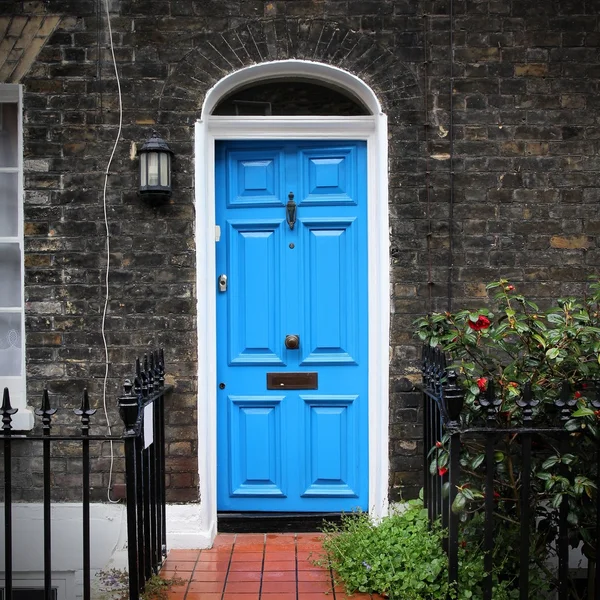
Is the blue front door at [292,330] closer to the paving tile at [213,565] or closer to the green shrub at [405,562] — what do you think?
the paving tile at [213,565]

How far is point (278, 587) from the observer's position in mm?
4004

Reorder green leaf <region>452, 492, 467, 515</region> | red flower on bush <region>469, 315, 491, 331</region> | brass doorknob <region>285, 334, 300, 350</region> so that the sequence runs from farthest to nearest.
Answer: brass doorknob <region>285, 334, 300, 350</region>
red flower on bush <region>469, 315, 491, 331</region>
green leaf <region>452, 492, 467, 515</region>

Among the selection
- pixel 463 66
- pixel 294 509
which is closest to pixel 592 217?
pixel 463 66

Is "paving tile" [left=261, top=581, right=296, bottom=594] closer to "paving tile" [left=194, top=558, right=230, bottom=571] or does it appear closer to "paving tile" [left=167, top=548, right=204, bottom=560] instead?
"paving tile" [left=194, top=558, right=230, bottom=571]

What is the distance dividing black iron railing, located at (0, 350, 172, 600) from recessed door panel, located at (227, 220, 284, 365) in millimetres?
739

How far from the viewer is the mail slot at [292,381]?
16.0 ft

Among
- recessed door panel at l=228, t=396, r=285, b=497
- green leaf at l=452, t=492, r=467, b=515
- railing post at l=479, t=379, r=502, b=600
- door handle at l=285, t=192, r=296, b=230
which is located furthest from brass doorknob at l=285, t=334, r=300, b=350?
green leaf at l=452, t=492, r=467, b=515

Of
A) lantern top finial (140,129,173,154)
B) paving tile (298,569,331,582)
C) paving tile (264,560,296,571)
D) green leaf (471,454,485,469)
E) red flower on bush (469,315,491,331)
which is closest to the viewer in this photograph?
green leaf (471,454,485,469)

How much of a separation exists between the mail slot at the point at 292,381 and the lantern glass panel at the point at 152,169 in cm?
146

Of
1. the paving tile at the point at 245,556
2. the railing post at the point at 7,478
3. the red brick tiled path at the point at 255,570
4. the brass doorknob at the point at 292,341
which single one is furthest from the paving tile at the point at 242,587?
the brass doorknob at the point at 292,341

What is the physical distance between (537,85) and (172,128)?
2.36m

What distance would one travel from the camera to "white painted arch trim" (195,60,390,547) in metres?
4.68

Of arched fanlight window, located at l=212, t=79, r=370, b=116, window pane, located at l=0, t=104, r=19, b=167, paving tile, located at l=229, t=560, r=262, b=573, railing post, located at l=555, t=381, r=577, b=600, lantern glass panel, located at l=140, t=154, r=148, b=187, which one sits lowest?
paving tile, located at l=229, t=560, r=262, b=573

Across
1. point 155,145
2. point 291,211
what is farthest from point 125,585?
point 155,145
